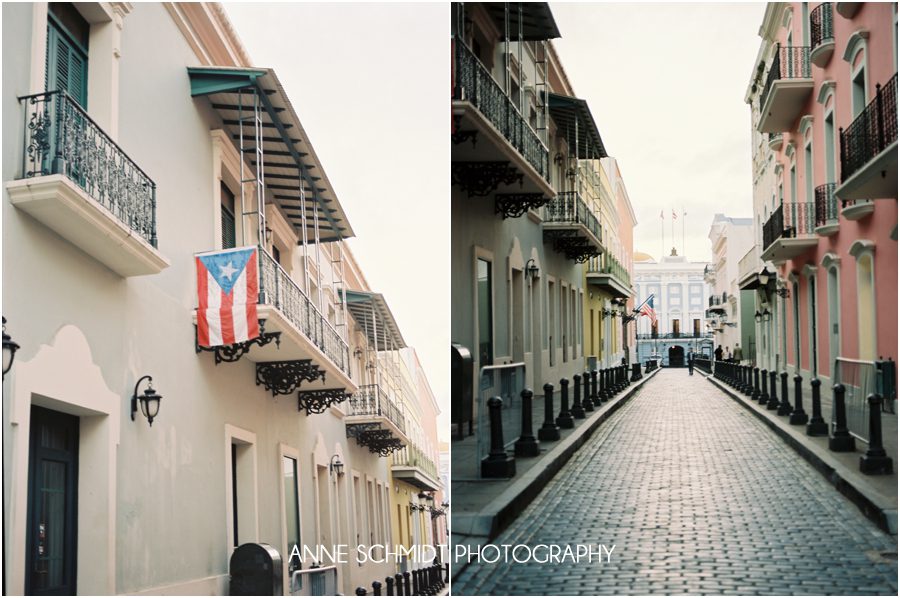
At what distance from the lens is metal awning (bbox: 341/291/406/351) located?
1157 cm

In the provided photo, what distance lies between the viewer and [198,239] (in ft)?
29.3

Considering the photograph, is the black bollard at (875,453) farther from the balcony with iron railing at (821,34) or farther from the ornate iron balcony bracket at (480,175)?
the ornate iron balcony bracket at (480,175)

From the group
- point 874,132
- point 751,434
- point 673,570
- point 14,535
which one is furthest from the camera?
point 751,434

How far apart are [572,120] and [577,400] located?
3.53 m

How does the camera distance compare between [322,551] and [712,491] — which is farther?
[322,551]

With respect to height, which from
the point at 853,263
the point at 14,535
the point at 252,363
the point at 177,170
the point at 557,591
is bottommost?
the point at 557,591

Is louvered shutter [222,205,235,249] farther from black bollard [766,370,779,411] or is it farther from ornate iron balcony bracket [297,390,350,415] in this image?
black bollard [766,370,779,411]

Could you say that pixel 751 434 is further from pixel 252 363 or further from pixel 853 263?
pixel 252 363

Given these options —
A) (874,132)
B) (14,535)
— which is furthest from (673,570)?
(874,132)

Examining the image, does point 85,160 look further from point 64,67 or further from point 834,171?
point 834,171

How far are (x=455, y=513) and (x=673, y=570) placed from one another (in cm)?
170

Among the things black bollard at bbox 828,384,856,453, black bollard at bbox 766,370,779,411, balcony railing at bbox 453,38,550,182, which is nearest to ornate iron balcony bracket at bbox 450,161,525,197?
balcony railing at bbox 453,38,550,182

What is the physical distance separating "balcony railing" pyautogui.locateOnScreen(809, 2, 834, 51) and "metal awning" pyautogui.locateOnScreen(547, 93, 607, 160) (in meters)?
2.58

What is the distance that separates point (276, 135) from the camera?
10031 mm
